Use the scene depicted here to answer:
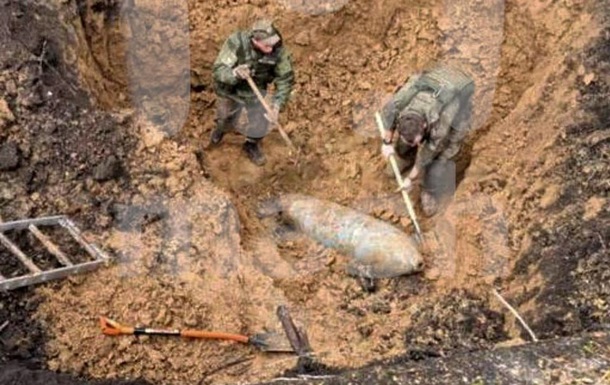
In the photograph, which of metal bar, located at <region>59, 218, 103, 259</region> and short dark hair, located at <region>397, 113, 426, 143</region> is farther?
short dark hair, located at <region>397, 113, 426, 143</region>

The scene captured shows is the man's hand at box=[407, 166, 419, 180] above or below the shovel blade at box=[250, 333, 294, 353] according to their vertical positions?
above

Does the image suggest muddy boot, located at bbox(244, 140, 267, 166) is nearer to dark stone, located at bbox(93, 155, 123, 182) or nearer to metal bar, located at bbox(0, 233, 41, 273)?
dark stone, located at bbox(93, 155, 123, 182)

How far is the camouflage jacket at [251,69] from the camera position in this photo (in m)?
8.34

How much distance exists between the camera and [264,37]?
316 inches

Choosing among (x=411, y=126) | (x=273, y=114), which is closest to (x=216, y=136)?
(x=273, y=114)

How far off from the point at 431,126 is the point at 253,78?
6.73 feet

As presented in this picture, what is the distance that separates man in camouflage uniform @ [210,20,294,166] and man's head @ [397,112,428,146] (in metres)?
1.55

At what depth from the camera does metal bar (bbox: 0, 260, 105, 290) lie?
237 inches

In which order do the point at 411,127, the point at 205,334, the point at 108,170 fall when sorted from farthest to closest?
the point at 411,127, the point at 108,170, the point at 205,334

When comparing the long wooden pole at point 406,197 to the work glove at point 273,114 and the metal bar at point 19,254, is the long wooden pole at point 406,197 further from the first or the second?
the metal bar at point 19,254

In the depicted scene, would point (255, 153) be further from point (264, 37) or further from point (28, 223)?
point (28, 223)

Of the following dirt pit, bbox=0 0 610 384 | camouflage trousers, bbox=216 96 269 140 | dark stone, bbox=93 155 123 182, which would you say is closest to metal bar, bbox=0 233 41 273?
dirt pit, bbox=0 0 610 384

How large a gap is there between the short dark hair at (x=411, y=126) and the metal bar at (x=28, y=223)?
3303 millimetres

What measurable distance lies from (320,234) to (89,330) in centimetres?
272
